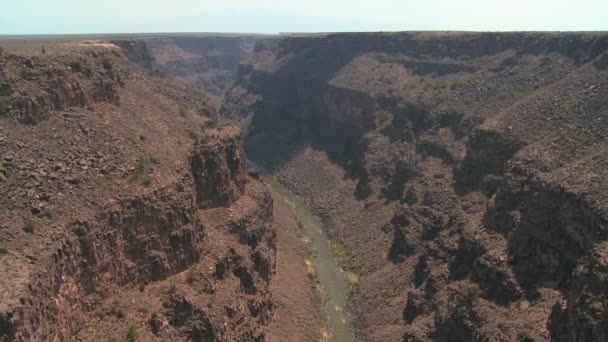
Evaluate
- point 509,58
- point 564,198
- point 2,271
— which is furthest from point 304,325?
point 509,58

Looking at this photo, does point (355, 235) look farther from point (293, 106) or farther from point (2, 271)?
point (293, 106)

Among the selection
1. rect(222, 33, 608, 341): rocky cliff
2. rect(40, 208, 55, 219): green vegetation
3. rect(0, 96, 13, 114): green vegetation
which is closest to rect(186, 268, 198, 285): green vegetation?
rect(40, 208, 55, 219): green vegetation

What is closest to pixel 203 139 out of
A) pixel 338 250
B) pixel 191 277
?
pixel 191 277

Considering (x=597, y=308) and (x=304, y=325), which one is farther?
(x=304, y=325)

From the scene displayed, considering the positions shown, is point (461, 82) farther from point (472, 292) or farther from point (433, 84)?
point (472, 292)

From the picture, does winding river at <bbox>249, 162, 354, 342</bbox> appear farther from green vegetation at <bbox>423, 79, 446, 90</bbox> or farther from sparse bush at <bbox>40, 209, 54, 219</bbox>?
sparse bush at <bbox>40, 209, 54, 219</bbox>

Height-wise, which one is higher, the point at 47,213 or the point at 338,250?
the point at 47,213
